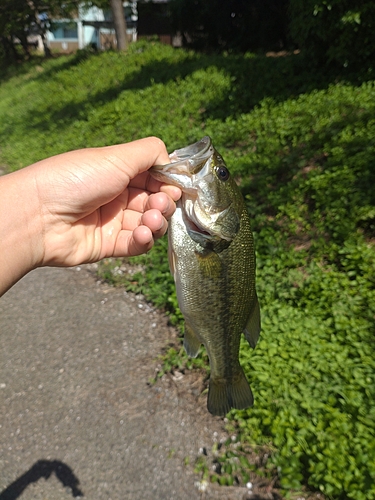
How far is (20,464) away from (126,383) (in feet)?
3.51

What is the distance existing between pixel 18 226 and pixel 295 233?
3.38 meters

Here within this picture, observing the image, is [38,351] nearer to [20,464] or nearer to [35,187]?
[20,464]

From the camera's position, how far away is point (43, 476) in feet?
10.6

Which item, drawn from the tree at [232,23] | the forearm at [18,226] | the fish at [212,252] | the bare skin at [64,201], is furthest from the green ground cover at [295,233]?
the tree at [232,23]

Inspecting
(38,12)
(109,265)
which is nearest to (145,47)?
(38,12)

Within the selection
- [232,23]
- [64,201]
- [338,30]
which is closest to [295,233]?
[64,201]

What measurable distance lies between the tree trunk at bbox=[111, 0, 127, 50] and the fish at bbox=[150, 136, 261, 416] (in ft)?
49.2

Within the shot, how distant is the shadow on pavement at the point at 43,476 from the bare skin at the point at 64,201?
1.84 meters

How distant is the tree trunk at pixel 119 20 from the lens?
1467cm

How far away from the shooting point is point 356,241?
4.35m

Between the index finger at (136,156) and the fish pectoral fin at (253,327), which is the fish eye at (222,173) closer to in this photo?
the index finger at (136,156)

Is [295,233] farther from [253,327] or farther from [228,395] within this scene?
[228,395]

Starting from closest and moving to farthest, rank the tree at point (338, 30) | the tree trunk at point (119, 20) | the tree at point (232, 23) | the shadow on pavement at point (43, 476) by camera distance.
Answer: the shadow on pavement at point (43, 476) < the tree at point (338, 30) < the tree at point (232, 23) < the tree trunk at point (119, 20)

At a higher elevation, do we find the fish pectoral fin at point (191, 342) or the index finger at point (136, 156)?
the index finger at point (136, 156)
